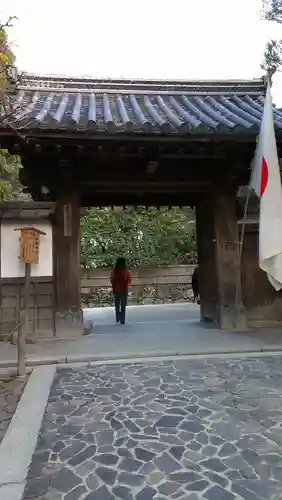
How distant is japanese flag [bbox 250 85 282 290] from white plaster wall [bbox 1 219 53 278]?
377 cm

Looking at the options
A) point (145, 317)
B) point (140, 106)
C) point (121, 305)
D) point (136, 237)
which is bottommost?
point (145, 317)

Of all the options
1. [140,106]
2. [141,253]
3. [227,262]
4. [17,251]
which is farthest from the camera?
[141,253]

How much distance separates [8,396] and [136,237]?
15.8 m

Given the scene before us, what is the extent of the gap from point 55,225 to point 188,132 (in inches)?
116

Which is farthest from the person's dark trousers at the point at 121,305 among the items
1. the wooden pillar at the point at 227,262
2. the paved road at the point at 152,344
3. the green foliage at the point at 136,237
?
the green foliage at the point at 136,237

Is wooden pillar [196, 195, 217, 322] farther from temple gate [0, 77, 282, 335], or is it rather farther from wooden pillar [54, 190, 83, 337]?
wooden pillar [54, 190, 83, 337]

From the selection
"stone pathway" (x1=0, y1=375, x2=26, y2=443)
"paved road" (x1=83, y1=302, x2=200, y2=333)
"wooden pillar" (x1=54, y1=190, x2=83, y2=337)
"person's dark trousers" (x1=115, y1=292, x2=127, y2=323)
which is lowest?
"paved road" (x1=83, y1=302, x2=200, y2=333)

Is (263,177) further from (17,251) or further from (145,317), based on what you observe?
(145,317)

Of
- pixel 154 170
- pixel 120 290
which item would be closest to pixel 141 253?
pixel 120 290

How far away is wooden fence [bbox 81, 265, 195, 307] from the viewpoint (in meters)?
18.8

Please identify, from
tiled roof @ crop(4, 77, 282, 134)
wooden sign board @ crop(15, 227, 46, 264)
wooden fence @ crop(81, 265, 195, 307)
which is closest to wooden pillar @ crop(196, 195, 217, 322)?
tiled roof @ crop(4, 77, 282, 134)

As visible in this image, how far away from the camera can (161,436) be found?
3.46m

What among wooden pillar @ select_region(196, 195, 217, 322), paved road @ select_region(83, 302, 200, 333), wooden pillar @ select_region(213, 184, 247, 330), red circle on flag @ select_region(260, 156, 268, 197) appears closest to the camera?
red circle on flag @ select_region(260, 156, 268, 197)

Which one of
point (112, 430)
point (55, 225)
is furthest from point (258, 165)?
point (112, 430)
